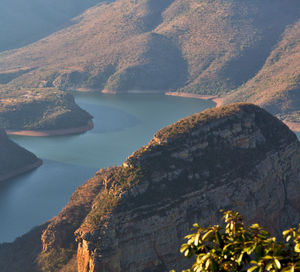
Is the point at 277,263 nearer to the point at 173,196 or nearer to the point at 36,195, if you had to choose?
the point at 173,196

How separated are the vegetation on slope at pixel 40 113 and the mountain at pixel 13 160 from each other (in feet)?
125

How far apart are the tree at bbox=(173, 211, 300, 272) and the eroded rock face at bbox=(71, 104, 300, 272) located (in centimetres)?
4129

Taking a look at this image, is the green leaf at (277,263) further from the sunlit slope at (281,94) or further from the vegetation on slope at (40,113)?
the sunlit slope at (281,94)

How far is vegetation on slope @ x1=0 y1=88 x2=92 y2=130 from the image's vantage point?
166 m

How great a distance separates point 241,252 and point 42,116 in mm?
164043

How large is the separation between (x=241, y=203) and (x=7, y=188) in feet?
215

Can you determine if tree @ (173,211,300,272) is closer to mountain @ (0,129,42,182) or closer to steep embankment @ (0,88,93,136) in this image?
mountain @ (0,129,42,182)

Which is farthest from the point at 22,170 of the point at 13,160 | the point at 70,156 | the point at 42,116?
the point at 42,116

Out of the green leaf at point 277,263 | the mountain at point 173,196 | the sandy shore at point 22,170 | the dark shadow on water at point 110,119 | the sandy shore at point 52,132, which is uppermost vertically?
the dark shadow on water at point 110,119

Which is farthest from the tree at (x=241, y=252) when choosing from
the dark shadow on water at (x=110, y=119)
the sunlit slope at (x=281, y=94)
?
the sunlit slope at (x=281, y=94)

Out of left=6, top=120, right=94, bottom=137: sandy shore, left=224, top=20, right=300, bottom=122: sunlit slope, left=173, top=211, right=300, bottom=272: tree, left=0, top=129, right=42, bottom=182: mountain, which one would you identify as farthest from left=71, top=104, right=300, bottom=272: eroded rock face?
left=224, top=20, right=300, bottom=122: sunlit slope

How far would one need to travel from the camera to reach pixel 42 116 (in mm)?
172750

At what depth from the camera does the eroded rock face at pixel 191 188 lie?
2249 inches

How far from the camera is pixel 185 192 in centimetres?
6288
